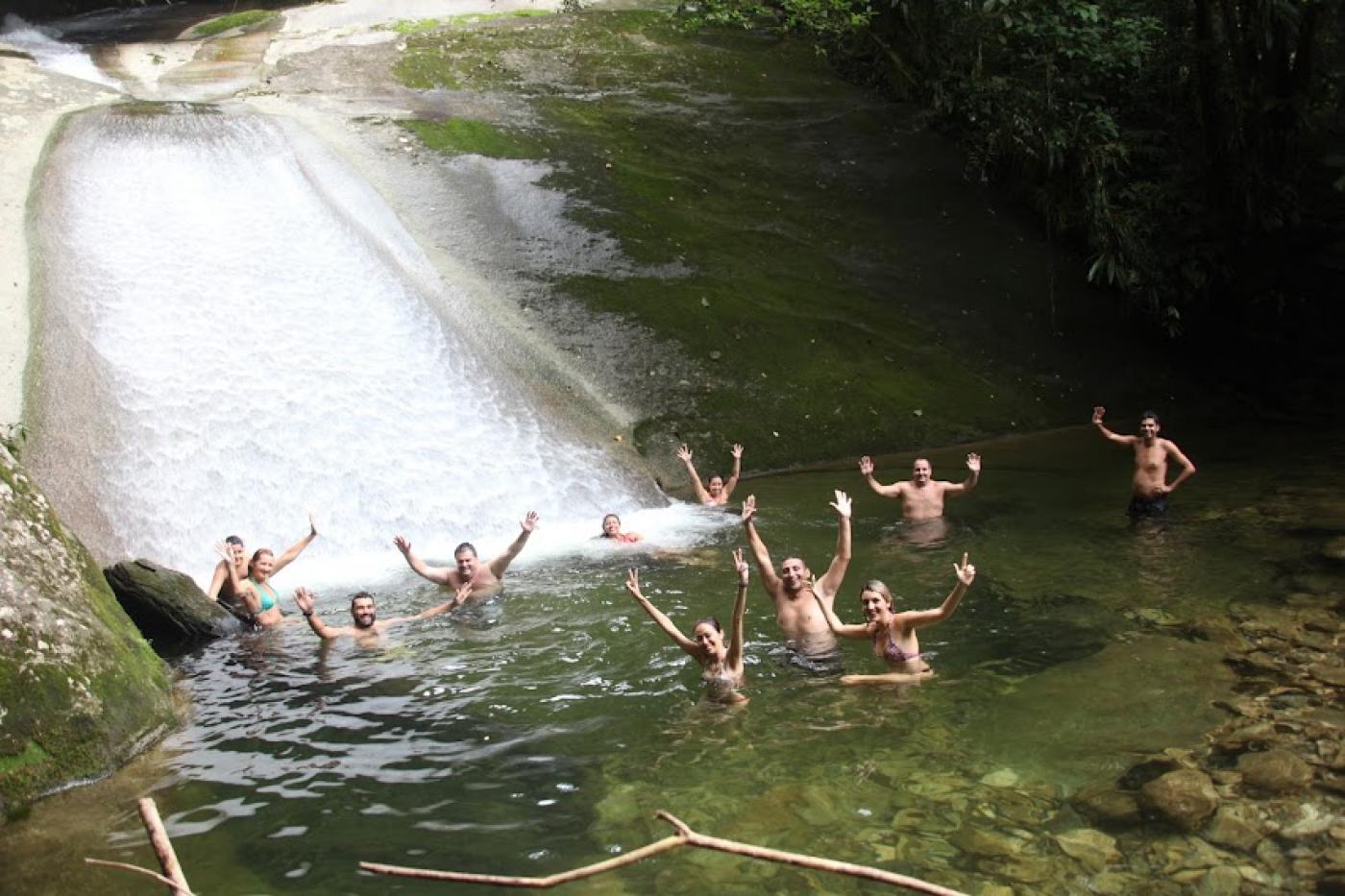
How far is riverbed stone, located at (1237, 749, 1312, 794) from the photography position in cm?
644

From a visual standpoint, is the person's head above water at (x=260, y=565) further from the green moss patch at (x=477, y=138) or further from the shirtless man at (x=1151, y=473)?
the green moss patch at (x=477, y=138)

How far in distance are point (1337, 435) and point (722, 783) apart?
1297cm

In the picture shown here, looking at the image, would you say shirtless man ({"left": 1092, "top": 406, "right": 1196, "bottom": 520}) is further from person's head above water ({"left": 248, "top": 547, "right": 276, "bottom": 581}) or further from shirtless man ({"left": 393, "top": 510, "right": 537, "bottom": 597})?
person's head above water ({"left": 248, "top": 547, "right": 276, "bottom": 581})

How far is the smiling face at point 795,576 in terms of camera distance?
28.6ft

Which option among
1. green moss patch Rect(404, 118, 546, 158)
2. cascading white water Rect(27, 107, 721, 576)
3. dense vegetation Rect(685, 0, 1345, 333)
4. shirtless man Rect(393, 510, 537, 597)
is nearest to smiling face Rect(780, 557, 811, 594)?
shirtless man Rect(393, 510, 537, 597)

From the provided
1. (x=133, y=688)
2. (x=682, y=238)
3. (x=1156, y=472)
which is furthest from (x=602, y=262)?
(x=133, y=688)

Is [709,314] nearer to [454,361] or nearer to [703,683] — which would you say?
[454,361]

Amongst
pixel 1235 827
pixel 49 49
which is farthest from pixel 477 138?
pixel 1235 827

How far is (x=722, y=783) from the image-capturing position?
6.79 m

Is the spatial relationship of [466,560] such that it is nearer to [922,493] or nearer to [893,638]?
[893,638]

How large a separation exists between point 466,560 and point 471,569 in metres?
0.14

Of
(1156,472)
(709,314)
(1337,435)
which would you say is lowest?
(1337,435)

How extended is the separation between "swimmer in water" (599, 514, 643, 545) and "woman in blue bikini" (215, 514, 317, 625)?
2.81 m

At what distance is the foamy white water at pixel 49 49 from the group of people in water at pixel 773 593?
13.1 meters
